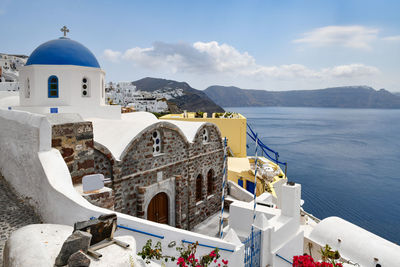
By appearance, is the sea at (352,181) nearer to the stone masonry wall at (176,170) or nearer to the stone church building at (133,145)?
the stone masonry wall at (176,170)

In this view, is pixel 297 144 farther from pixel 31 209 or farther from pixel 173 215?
pixel 31 209

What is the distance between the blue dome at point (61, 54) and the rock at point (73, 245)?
9656 mm

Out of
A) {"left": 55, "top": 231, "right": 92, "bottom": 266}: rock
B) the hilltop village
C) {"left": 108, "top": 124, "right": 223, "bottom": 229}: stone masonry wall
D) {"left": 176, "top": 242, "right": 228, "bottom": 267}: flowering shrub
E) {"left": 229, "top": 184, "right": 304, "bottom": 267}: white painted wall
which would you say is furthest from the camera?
{"left": 108, "top": 124, "right": 223, "bottom": 229}: stone masonry wall

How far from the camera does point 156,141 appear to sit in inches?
377

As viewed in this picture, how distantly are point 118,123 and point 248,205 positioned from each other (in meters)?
5.44

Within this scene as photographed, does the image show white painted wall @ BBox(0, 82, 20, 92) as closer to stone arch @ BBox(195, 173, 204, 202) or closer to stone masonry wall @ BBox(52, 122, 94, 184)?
stone arch @ BBox(195, 173, 204, 202)

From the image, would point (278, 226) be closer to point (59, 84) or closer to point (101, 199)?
point (101, 199)

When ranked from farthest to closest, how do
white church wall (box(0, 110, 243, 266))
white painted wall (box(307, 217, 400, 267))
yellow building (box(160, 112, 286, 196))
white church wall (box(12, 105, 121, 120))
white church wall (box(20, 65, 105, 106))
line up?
yellow building (box(160, 112, 286, 196)), white church wall (box(12, 105, 121, 120)), white church wall (box(20, 65, 105, 106)), white painted wall (box(307, 217, 400, 267)), white church wall (box(0, 110, 243, 266))

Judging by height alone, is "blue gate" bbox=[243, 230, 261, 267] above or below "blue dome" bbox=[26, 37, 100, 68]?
below

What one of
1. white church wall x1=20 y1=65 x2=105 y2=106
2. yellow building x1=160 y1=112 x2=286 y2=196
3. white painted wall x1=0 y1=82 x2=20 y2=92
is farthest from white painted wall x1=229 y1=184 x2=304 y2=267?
white painted wall x1=0 y1=82 x2=20 y2=92

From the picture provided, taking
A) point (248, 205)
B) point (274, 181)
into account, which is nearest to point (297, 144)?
point (274, 181)

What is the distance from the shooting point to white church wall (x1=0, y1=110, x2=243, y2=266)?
4.12m

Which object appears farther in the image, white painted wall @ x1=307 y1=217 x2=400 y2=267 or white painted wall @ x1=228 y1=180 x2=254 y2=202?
white painted wall @ x1=228 y1=180 x2=254 y2=202

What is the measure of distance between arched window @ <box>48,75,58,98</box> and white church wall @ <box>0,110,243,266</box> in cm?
480
